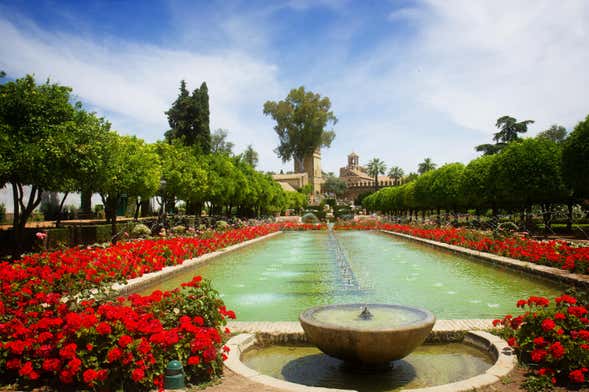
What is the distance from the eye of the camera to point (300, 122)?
69.9 m

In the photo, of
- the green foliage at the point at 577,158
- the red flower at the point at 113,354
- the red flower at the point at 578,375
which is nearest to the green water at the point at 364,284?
the red flower at the point at 578,375

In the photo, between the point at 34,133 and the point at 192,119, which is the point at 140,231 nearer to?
the point at 34,133

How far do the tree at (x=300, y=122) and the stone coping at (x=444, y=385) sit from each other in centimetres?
6452

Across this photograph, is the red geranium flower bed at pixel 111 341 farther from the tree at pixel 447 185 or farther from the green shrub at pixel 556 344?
the tree at pixel 447 185

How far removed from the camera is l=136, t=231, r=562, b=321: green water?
7547 millimetres

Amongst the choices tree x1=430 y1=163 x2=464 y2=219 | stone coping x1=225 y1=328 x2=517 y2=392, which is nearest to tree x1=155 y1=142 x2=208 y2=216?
tree x1=430 y1=163 x2=464 y2=219

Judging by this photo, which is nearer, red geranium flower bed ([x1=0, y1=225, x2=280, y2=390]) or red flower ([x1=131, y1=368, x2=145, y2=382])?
red flower ([x1=131, y1=368, x2=145, y2=382])

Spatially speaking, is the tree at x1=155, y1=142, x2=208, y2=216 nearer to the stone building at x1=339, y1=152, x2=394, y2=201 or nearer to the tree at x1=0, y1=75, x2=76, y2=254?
the tree at x1=0, y1=75, x2=76, y2=254

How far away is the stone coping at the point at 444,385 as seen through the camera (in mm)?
3648

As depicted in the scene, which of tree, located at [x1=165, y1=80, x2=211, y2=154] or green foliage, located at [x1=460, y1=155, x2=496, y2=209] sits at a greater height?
tree, located at [x1=165, y1=80, x2=211, y2=154]

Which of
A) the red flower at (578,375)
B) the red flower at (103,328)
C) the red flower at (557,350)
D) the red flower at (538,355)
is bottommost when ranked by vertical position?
the red flower at (578,375)

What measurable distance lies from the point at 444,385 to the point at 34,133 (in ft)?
44.3

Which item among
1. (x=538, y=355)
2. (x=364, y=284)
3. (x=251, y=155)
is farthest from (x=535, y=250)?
(x=251, y=155)

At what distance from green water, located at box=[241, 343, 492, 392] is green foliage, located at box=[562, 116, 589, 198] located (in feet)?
56.9
